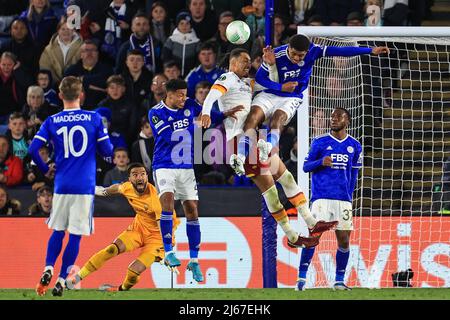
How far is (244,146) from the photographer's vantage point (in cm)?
1401

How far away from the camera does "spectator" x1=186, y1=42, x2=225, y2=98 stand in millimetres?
18750

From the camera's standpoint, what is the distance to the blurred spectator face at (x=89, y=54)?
19.3 metres

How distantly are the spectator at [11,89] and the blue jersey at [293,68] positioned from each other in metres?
5.99

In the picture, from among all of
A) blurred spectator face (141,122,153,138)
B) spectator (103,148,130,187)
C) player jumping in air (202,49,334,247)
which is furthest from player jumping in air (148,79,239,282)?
blurred spectator face (141,122,153,138)

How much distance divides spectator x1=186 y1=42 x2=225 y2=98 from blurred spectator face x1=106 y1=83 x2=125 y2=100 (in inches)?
37.5

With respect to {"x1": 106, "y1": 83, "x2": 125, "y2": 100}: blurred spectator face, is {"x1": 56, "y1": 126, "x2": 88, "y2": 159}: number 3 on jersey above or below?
below

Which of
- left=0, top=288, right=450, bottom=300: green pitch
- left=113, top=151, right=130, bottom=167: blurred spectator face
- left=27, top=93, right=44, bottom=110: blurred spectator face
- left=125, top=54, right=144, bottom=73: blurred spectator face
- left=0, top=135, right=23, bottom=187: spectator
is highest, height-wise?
left=125, top=54, right=144, bottom=73: blurred spectator face

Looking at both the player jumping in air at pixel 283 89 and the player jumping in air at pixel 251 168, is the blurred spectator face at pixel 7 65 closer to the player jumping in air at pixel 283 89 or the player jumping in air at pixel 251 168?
the player jumping in air at pixel 251 168

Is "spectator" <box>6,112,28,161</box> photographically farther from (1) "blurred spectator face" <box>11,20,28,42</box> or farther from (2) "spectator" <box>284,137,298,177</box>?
(2) "spectator" <box>284,137,298,177</box>

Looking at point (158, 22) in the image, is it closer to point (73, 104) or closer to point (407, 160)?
point (407, 160)

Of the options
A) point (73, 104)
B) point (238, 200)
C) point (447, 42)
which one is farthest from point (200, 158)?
point (73, 104)

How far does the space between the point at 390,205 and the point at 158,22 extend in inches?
180

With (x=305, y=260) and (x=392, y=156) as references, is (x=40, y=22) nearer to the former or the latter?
(x=392, y=156)

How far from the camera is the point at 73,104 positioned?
13266mm
